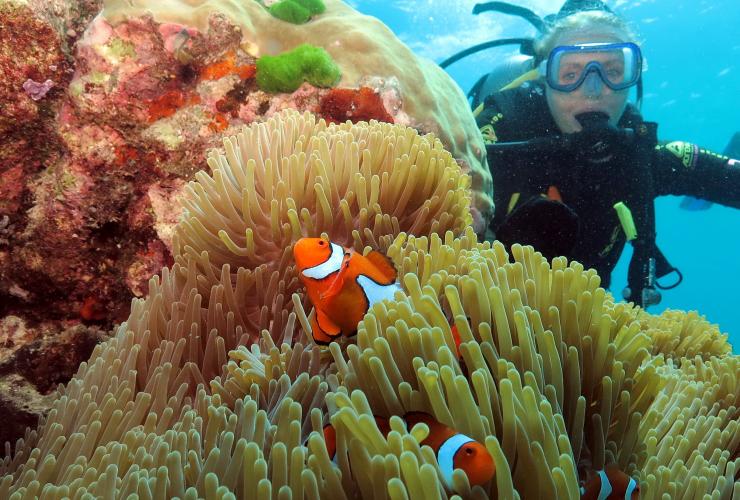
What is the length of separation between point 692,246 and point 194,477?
70924mm

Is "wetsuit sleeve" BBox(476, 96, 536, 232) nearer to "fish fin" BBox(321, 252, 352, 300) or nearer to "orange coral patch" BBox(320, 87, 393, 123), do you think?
"orange coral patch" BBox(320, 87, 393, 123)

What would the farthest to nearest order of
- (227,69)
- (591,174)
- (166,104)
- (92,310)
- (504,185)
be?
(504,185), (591,174), (227,69), (166,104), (92,310)

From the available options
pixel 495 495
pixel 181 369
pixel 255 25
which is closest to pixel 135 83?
pixel 255 25

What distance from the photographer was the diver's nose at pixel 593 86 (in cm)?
469

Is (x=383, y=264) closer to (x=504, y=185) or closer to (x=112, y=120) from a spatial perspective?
(x=112, y=120)

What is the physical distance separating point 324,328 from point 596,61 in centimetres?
460

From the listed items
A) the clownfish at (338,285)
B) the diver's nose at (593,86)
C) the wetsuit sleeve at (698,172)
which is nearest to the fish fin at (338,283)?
the clownfish at (338,285)

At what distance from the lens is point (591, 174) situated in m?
4.47

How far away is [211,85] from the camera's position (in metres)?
Result: 2.61

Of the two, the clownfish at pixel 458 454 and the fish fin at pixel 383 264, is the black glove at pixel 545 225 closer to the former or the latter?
the fish fin at pixel 383 264

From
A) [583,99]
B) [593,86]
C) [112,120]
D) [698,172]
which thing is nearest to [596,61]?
[593,86]

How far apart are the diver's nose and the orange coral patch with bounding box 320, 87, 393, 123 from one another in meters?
2.92

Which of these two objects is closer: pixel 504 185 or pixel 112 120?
pixel 112 120

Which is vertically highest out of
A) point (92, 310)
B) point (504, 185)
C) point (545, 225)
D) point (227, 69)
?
point (504, 185)
